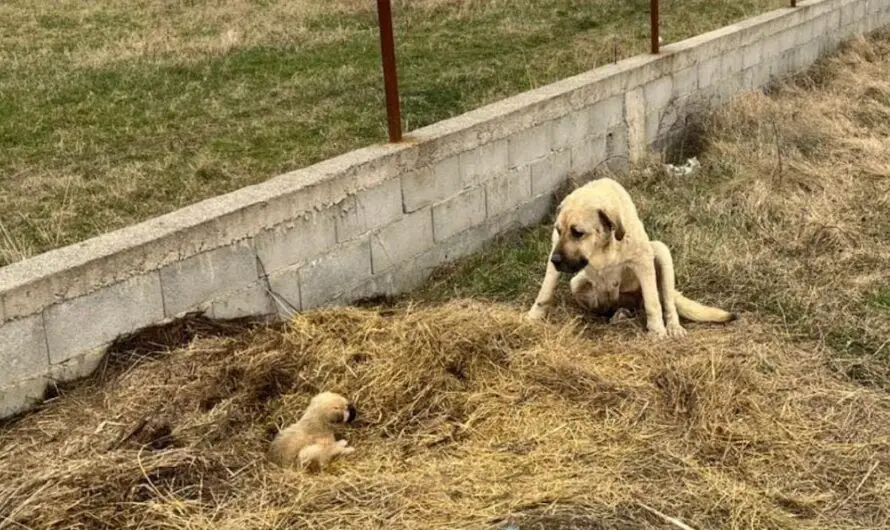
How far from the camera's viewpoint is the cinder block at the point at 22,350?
3420 millimetres

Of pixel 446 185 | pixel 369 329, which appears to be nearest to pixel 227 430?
pixel 369 329

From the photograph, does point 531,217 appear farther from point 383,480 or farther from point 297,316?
point 383,480

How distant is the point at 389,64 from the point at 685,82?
3.52m

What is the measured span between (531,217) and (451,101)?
6.23 feet

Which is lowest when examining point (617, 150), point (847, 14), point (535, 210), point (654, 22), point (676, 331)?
point (676, 331)

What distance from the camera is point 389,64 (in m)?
4.82

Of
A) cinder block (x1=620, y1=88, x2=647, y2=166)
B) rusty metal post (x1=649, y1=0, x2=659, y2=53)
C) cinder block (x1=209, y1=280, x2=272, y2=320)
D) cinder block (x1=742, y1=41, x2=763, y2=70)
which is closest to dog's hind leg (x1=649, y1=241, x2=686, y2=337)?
cinder block (x1=209, y1=280, x2=272, y2=320)

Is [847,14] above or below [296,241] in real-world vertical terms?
above

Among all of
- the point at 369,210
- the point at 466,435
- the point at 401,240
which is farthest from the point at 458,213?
the point at 466,435

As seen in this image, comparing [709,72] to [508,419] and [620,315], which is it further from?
[508,419]

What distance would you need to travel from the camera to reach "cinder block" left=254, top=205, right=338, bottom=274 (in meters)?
4.31

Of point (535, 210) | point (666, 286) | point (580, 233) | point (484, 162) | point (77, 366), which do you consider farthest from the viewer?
point (535, 210)

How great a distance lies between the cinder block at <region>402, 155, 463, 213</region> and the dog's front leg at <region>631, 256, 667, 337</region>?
1226mm

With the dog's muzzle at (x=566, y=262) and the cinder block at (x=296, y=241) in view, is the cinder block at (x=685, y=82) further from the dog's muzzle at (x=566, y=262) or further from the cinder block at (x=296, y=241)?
the cinder block at (x=296, y=241)
